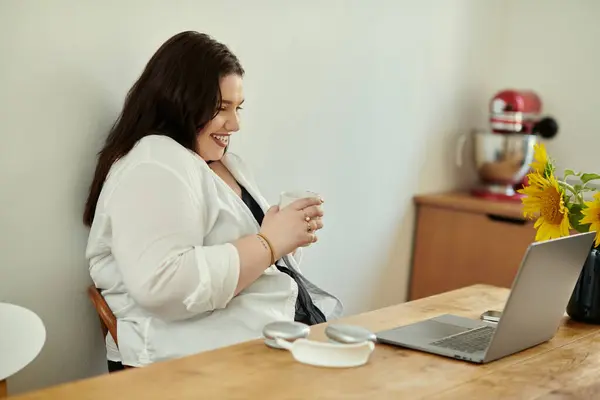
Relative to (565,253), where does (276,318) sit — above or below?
below

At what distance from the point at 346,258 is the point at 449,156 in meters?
0.74

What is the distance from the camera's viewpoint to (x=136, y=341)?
1897mm

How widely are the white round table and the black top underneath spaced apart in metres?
0.64

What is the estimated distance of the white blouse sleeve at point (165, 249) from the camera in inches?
68.6

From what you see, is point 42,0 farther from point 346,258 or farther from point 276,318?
point 346,258

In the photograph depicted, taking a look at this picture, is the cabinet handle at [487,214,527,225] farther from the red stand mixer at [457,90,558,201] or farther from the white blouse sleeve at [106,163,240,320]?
the white blouse sleeve at [106,163,240,320]

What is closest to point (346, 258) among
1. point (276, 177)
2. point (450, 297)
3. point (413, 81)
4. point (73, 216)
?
point (276, 177)

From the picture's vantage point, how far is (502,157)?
328cm

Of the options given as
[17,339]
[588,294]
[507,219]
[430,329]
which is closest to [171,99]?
[17,339]

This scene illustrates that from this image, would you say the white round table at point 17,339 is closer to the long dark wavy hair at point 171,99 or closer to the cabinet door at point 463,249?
the long dark wavy hair at point 171,99

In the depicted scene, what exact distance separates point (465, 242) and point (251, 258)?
1573 millimetres

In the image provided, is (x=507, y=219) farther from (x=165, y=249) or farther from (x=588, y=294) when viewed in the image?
(x=165, y=249)

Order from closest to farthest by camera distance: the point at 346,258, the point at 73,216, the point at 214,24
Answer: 1. the point at 73,216
2. the point at 214,24
3. the point at 346,258

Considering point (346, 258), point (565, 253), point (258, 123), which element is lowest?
point (346, 258)
